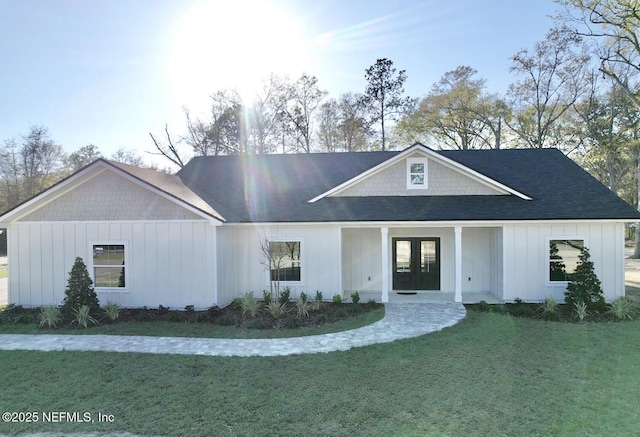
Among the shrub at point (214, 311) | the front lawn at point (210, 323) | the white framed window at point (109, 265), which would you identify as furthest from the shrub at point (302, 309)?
the white framed window at point (109, 265)

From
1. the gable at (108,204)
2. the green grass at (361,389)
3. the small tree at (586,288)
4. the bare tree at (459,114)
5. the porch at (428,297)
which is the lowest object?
the porch at (428,297)

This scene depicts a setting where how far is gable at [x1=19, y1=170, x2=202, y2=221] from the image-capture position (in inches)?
454

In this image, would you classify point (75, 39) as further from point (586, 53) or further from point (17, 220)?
point (586, 53)

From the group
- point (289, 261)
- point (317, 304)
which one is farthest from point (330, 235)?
point (317, 304)

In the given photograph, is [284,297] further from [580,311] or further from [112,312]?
[580,311]

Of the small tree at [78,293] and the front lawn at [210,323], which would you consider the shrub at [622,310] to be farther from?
the small tree at [78,293]

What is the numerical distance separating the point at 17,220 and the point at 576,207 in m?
18.0

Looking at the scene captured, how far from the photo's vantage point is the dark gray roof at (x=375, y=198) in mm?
12078

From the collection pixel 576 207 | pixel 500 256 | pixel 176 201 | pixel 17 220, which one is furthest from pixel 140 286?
pixel 576 207

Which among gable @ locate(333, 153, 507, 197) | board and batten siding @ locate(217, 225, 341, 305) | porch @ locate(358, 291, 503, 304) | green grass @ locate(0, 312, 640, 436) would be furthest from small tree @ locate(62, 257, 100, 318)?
gable @ locate(333, 153, 507, 197)

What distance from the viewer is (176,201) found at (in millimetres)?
11203

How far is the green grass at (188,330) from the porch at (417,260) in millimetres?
3756

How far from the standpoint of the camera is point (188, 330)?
9492 millimetres

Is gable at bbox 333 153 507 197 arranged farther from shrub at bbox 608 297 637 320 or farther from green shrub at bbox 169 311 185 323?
green shrub at bbox 169 311 185 323
